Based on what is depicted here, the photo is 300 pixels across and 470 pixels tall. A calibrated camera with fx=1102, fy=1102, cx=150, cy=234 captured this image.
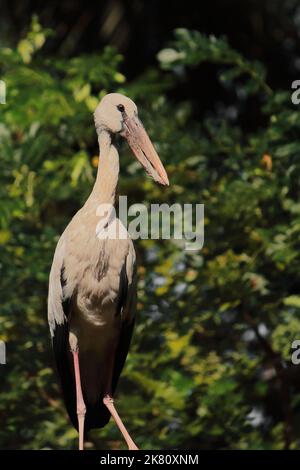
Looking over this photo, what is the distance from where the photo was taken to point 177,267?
8.37 m

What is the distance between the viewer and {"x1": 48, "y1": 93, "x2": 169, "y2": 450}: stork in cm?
546

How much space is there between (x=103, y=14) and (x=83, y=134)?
332 centimetres

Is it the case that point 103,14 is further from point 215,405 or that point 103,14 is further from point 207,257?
point 215,405

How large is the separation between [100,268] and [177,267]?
294 centimetres

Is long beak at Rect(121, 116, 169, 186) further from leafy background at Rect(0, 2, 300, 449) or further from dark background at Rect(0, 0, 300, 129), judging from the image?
dark background at Rect(0, 0, 300, 129)

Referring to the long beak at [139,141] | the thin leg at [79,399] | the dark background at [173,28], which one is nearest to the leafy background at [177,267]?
the thin leg at [79,399]

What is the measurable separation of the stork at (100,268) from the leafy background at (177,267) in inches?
80.2

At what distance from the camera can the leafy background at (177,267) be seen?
788 cm

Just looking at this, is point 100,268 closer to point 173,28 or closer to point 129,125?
point 129,125

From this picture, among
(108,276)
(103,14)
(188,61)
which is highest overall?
(103,14)

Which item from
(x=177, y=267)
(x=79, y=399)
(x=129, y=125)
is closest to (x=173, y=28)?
(x=177, y=267)

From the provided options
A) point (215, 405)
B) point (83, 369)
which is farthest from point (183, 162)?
point (83, 369)
